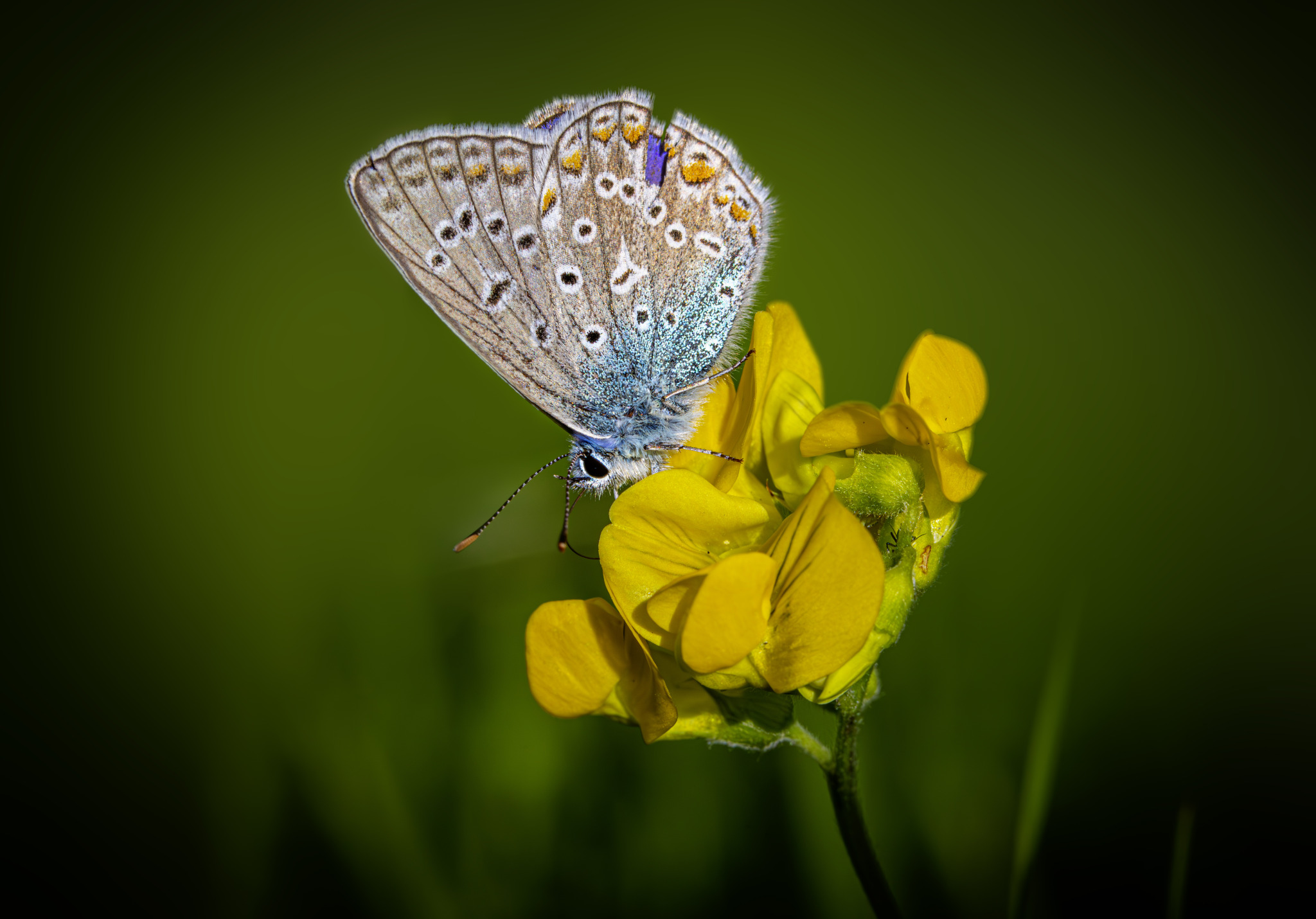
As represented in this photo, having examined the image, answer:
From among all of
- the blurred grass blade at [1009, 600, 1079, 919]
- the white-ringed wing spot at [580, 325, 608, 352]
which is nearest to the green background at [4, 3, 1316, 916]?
the blurred grass blade at [1009, 600, 1079, 919]

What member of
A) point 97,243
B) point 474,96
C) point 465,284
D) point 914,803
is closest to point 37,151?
point 97,243

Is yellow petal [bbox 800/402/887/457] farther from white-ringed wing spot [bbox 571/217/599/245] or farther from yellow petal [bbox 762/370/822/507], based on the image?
white-ringed wing spot [bbox 571/217/599/245]

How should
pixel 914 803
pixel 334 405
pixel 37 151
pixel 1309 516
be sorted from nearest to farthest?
pixel 914 803 < pixel 1309 516 < pixel 334 405 < pixel 37 151

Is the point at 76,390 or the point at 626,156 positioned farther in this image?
the point at 76,390

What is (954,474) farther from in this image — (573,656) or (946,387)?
(573,656)

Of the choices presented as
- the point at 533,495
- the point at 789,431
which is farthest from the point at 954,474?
the point at 533,495

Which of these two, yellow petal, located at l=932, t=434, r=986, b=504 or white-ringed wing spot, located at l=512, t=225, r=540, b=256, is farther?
white-ringed wing spot, located at l=512, t=225, r=540, b=256

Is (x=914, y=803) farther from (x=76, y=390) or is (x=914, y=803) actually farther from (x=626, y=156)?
(x=76, y=390)
